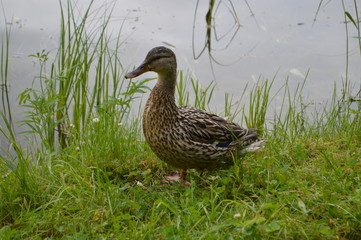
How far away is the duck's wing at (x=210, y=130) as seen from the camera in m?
3.74

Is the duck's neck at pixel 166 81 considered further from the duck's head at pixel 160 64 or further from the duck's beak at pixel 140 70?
the duck's beak at pixel 140 70

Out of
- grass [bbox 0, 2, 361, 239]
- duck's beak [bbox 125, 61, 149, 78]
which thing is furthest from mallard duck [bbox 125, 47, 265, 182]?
grass [bbox 0, 2, 361, 239]

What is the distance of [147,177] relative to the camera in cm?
367

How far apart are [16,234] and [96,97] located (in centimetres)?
269

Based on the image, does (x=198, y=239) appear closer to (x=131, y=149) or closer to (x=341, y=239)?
(x=341, y=239)

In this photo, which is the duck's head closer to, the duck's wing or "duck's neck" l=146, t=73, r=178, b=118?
"duck's neck" l=146, t=73, r=178, b=118

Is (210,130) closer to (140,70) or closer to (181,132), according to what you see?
(181,132)

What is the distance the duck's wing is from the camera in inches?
147

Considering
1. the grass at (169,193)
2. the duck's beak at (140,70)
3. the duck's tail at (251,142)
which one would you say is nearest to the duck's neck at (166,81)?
the duck's beak at (140,70)

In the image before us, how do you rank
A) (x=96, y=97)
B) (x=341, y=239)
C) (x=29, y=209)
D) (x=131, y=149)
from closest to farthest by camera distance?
(x=341, y=239), (x=29, y=209), (x=131, y=149), (x=96, y=97)

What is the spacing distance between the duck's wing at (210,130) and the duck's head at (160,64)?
358 millimetres

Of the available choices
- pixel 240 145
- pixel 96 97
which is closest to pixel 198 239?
pixel 240 145

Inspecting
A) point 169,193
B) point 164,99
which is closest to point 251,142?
point 164,99

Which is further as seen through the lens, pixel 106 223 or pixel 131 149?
pixel 131 149
